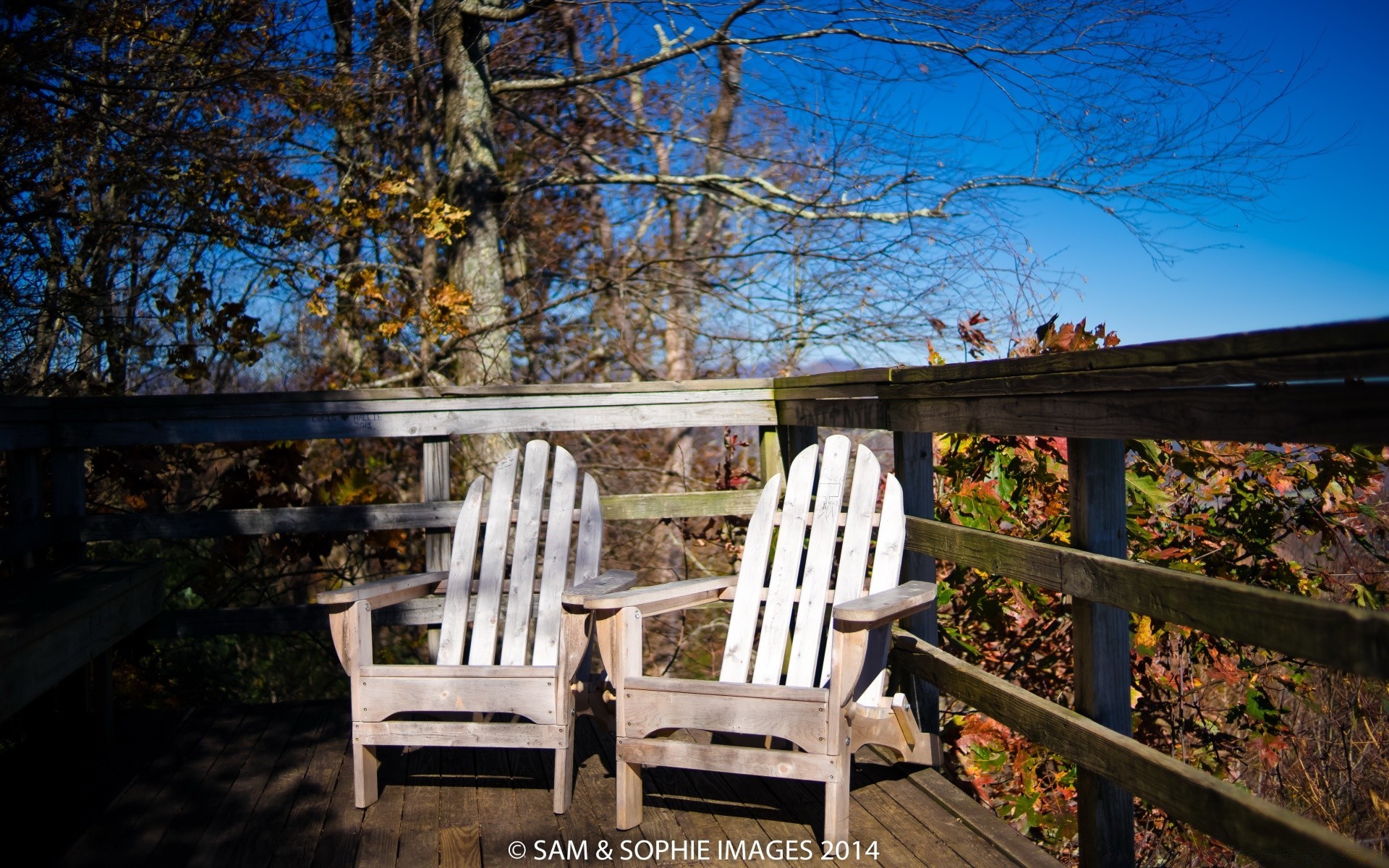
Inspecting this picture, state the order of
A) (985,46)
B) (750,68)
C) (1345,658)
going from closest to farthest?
(1345,658)
(985,46)
(750,68)

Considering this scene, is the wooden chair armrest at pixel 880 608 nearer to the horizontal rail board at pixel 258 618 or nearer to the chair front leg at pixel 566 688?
the chair front leg at pixel 566 688

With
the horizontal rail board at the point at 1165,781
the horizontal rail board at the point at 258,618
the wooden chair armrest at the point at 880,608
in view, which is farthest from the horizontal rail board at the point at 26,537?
the horizontal rail board at the point at 1165,781

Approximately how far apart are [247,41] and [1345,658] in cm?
505

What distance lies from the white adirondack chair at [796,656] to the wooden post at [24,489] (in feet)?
6.56

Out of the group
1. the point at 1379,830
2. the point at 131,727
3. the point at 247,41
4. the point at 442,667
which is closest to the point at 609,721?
the point at 442,667

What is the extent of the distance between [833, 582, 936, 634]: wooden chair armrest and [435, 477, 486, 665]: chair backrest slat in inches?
47.5

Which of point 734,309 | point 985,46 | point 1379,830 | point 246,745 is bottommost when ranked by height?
point 1379,830

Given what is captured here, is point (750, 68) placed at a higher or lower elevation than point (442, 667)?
higher

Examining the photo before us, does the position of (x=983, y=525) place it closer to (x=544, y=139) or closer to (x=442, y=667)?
(x=442, y=667)

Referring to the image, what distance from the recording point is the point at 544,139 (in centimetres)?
687

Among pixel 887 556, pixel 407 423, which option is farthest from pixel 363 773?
pixel 887 556

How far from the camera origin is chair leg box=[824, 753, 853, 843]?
2.15 meters

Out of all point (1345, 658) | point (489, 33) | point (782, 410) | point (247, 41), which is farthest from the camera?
point (489, 33)

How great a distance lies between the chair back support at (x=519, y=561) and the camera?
111 inches
